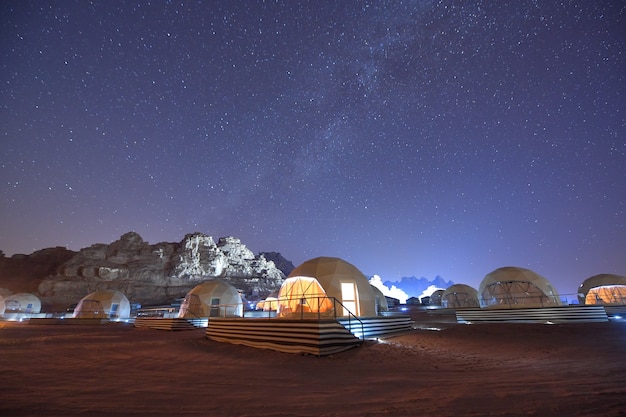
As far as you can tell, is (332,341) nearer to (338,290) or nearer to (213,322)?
(338,290)

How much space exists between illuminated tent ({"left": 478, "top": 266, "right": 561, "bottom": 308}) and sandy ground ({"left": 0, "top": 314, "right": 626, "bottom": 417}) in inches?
421

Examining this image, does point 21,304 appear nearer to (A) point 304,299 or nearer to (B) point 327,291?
(A) point 304,299

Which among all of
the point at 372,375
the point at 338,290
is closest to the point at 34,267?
the point at 338,290

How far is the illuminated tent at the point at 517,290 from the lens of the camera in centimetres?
2170

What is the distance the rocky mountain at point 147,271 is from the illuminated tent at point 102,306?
1289 inches

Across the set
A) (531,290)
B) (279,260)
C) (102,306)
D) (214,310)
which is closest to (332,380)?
(531,290)

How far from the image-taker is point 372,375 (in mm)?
7418

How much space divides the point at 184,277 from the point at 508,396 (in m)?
76.8

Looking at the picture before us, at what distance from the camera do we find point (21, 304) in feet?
137

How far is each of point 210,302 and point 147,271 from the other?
5206cm

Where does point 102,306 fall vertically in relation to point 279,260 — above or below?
below

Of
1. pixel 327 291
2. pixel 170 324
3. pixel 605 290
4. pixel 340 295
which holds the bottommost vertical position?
pixel 170 324

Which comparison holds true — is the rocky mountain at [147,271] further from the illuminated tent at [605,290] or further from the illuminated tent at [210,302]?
the illuminated tent at [605,290]

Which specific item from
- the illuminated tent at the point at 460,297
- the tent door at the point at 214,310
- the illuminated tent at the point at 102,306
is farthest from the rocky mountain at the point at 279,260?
the tent door at the point at 214,310
